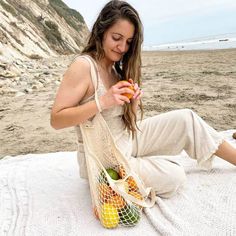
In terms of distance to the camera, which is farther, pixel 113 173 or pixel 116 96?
pixel 113 173

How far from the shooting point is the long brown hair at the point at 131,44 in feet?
9.08

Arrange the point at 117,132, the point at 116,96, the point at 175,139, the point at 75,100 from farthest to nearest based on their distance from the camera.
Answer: the point at 175,139 → the point at 117,132 → the point at 75,100 → the point at 116,96

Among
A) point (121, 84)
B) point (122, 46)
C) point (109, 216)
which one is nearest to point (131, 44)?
point (122, 46)

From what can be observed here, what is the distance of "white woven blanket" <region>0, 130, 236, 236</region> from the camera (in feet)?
8.61

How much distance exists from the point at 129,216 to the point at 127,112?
81cm

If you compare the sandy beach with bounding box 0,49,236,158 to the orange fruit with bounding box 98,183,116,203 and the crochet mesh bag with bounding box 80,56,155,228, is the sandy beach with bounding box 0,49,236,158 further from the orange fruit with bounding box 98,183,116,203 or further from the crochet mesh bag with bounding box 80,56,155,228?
the orange fruit with bounding box 98,183,116,203

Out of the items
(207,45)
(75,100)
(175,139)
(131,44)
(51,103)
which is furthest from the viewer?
(207,45)

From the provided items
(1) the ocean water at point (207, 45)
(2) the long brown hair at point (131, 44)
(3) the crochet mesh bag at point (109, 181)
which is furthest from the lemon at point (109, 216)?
(1) the ocean water at point (207, 45)

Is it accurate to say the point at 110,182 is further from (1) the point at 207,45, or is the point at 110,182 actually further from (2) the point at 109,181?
(1) the point at 207,45

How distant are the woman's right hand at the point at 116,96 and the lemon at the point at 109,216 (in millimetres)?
724

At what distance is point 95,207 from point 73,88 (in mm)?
891

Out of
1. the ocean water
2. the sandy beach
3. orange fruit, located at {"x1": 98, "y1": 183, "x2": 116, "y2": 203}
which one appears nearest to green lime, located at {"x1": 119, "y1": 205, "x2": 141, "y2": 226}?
orange fruit, located at {"x1": 98, "y1": 183, "x2": 116, "y2": 203}

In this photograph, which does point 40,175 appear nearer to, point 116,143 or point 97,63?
point 116,143

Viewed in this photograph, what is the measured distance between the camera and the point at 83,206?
303 centimetres
